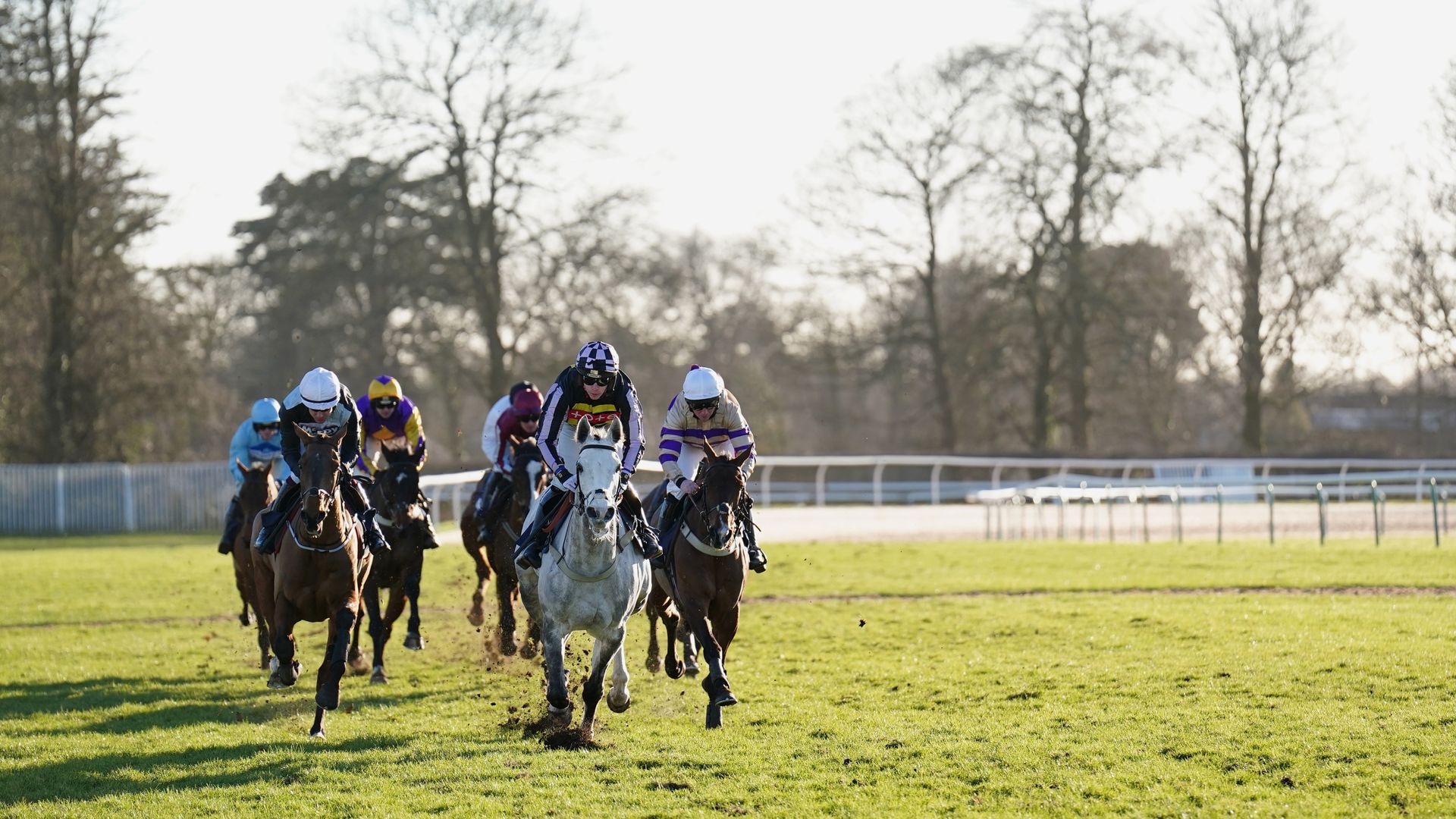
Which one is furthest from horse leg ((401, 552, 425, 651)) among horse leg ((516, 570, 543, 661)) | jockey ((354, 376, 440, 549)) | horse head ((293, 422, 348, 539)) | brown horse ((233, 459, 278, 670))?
horse head ((293, 422, 348, 539))

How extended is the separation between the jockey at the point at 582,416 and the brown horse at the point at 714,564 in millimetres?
361

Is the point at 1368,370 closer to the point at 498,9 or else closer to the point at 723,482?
the point at 498,9

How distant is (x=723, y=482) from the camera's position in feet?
28.6

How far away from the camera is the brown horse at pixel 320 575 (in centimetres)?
885

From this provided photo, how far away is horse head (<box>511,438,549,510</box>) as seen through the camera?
36.7ft

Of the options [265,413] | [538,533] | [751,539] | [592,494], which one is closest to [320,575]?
[538,533]

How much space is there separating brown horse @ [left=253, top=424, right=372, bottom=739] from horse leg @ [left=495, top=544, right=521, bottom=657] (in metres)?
2.09

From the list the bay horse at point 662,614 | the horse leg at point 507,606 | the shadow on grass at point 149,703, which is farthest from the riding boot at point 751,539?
the shadow on grass at point 149,703

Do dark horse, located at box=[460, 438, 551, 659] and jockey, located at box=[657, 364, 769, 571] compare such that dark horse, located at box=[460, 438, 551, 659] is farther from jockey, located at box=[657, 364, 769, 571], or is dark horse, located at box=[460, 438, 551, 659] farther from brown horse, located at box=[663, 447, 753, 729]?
brown horse, located at box=[663, 447, 753, 729]

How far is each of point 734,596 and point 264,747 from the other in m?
2.95

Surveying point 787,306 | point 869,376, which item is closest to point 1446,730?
point 869,376

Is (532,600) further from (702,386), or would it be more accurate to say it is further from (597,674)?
(702,386)

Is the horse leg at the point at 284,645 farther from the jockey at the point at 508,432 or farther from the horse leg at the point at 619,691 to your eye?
the jockey at the point at 508,432

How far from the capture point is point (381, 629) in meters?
11.4
